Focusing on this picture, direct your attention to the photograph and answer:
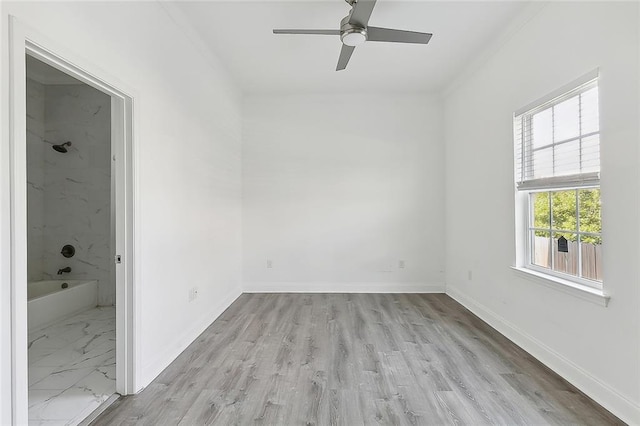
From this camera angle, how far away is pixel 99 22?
176 cm

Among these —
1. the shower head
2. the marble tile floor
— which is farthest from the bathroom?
the marble tile floor

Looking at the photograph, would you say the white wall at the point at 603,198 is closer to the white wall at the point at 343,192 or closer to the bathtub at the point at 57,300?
the white wall at the point at 343,192

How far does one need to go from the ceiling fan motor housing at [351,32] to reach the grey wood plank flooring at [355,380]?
8.06 ft

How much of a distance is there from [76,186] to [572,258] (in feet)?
17.2

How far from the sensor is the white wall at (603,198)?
1.76m

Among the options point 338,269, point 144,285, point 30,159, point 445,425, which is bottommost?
point 445,425

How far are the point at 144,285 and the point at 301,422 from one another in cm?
135

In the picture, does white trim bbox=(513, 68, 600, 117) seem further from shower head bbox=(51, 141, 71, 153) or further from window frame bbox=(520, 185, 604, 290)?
shower head bbox=(51, 141, 71, 153)

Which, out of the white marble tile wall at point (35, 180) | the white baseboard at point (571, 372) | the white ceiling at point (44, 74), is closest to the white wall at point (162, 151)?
the white ceiling at point (44, 74)

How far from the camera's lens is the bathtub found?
312 cm

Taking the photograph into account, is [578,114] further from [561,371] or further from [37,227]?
[37,227]

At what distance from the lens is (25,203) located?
1344 mm

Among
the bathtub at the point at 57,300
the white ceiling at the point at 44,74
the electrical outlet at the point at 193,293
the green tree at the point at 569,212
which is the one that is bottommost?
the bathtub at the point at 57,300

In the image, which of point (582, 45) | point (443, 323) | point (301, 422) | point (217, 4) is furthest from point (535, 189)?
point (217, 4)
